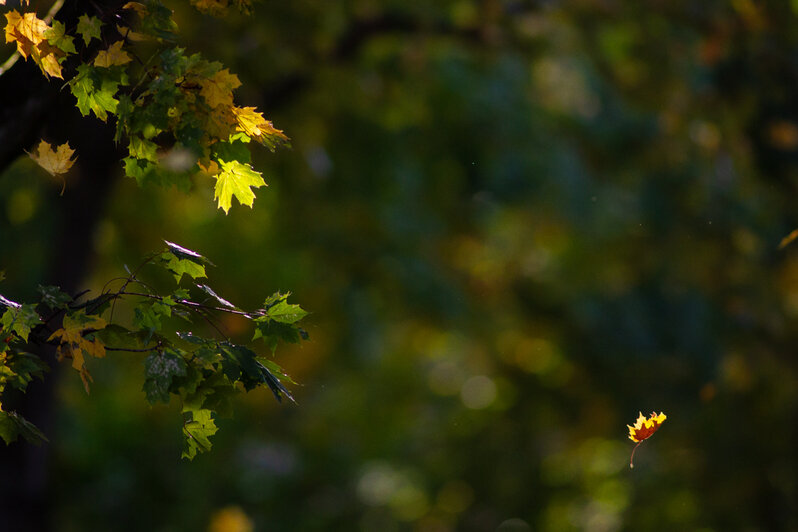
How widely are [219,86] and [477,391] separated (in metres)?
16.3

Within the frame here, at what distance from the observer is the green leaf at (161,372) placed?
2504 mm

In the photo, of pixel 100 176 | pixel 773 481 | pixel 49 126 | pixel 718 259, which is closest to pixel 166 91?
pixel 49 126

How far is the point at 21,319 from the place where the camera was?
2.55m

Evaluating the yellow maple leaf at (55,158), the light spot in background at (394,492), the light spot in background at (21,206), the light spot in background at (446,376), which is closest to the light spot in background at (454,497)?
the light spot in background at (394,492)

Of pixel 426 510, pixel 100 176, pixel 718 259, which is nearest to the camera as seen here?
pixel 100 176

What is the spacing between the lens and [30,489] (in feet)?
26.6

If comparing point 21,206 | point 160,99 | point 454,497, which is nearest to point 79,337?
point 160,99

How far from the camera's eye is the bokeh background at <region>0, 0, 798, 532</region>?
8820 mm

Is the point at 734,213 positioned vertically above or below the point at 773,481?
above

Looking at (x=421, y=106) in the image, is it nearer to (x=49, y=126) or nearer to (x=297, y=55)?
(x=297, y=55)

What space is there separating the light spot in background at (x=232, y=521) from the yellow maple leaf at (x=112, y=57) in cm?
1064

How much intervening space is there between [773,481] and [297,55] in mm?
→ 6253

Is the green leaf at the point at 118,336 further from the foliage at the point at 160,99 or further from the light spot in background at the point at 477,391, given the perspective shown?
the light spot in background at the point at 477,391

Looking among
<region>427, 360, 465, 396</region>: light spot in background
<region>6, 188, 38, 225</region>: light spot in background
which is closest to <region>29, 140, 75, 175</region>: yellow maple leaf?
<region>6, 188, 38, 225</region>: light spot in background
